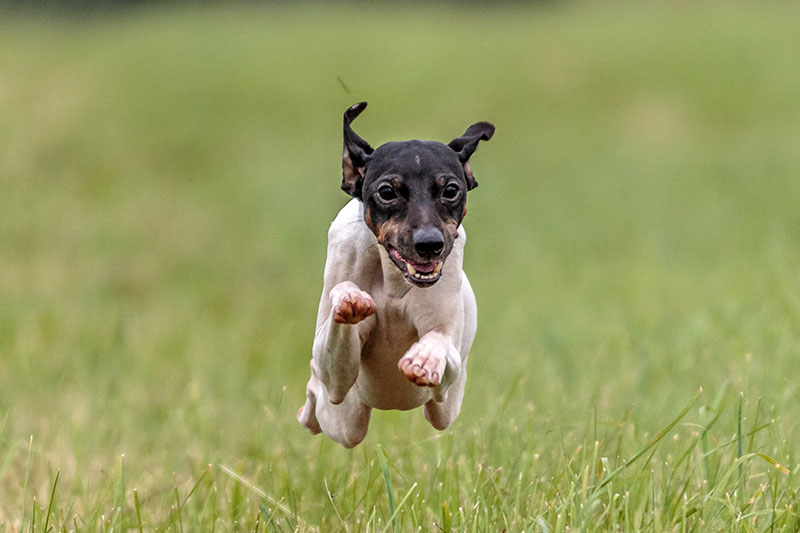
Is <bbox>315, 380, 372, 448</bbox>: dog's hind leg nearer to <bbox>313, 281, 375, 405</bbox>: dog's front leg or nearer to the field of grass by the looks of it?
<bbox>313, 281, 375, 405</bbox>: dog's front leg

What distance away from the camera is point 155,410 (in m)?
8.60

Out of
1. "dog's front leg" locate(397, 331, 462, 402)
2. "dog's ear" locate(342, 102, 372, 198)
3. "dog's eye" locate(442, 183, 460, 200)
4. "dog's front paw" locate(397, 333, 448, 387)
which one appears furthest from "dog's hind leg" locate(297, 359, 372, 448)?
"dog's eye" locate(442, 183, 460, 200)

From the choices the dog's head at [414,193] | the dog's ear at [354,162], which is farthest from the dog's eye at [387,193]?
the dog's ear at [354,162]

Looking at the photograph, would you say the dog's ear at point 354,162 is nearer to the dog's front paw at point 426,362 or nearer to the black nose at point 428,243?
the black nose at point 428,243

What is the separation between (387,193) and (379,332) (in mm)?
506

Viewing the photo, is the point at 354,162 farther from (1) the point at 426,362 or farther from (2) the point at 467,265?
(2) the point at 467,265

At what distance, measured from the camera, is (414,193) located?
290cm

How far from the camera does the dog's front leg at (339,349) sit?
116 inches

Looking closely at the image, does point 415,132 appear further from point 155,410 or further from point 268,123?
point 155,410

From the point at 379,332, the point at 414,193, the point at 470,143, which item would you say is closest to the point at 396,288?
the point at 379,332

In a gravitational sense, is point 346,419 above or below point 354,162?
below

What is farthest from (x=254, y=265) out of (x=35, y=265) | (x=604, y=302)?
(x=604, y=302)

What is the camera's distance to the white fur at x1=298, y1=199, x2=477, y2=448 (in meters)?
3.05

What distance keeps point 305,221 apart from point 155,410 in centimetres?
642
